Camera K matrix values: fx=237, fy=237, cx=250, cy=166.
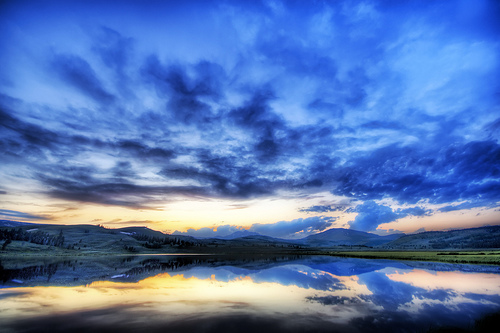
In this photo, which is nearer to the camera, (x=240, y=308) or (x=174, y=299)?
(x=240, y=308)

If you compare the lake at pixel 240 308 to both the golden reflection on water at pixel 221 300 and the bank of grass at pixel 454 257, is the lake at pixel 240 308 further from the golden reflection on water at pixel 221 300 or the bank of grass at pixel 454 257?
the bank of grass at pixel 454 257

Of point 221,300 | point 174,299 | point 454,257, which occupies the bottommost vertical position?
point 454,257

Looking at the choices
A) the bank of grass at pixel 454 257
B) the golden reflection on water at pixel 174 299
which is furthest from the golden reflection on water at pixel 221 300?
the bank of grass at pixel 454 257

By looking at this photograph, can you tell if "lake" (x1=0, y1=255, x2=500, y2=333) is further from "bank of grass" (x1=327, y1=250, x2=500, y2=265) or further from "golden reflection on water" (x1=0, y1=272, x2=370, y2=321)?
"bank of grass" (x1=327, y1=250, x2=500, y2=265)

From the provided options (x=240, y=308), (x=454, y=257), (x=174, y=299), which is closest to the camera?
(x=240, y=308)

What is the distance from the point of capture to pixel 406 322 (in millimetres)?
14203

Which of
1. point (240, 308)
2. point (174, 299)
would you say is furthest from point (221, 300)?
point (174, 299)

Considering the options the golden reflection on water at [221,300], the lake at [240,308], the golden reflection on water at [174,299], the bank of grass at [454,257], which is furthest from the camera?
the bank of grass at [454,257]

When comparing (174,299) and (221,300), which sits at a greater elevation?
(174,299)

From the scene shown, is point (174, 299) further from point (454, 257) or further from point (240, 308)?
point (454, 257)

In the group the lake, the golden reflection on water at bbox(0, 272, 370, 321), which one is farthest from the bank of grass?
the golden reflection on water at bbox(0, 272, 370, 321)

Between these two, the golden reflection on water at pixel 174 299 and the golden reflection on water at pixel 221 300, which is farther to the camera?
the golden reflection on water at pixel 174 299

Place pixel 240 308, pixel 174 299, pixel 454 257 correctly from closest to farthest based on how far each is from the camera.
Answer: pixel 240 308 < pixel 174 299 < pixel 454 257

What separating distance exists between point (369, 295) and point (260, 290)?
10229 mm
